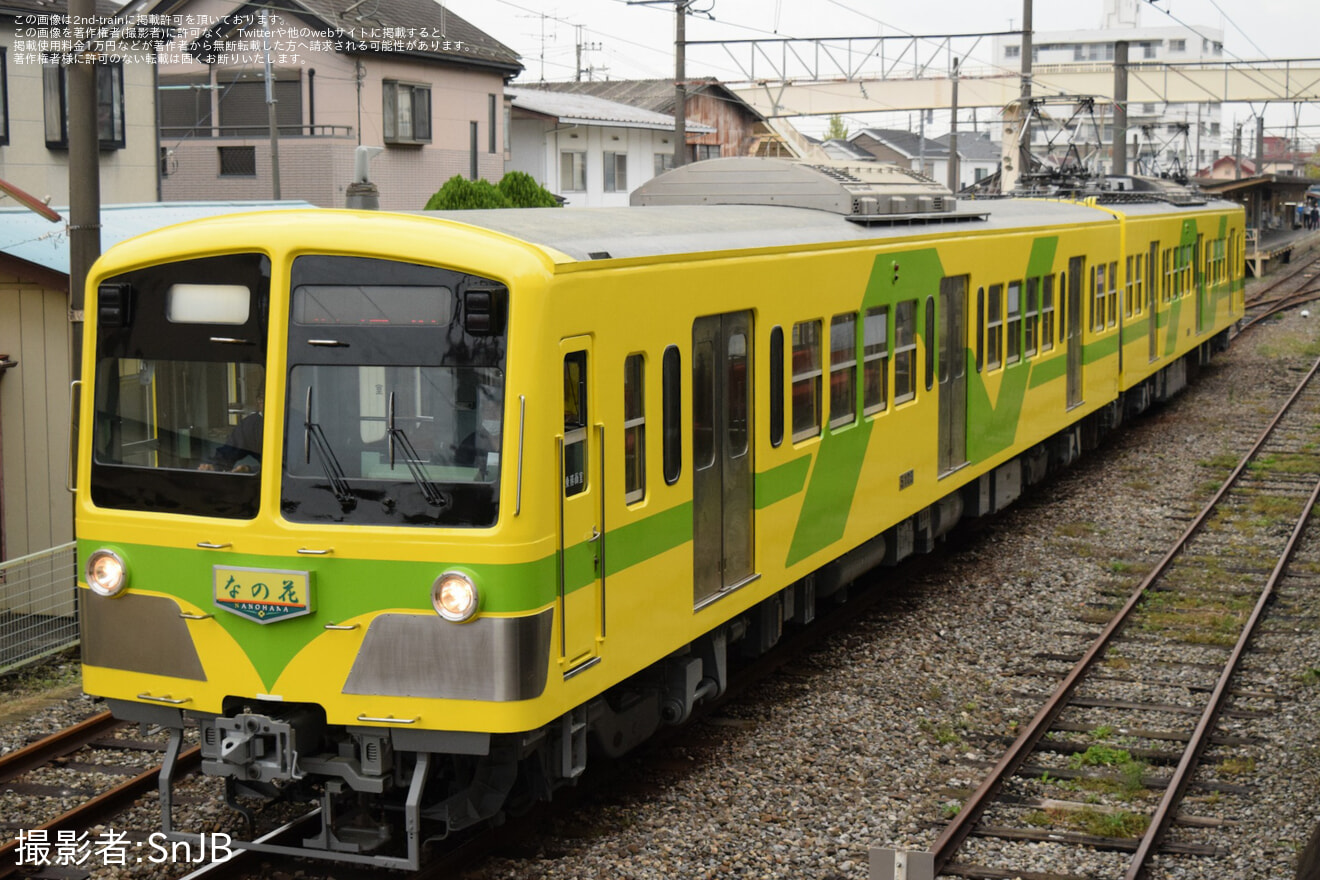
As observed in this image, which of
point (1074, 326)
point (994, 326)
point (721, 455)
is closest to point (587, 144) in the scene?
point (1074, 326)

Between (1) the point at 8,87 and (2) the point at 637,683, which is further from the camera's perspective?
(1) the point at 8,87

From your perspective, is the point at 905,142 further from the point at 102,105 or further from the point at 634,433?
the point at 634,433

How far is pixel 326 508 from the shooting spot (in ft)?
18.7

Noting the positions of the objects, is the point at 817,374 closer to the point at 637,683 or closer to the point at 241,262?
the point at 637,683

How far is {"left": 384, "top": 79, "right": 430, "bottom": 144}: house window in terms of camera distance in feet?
98.7

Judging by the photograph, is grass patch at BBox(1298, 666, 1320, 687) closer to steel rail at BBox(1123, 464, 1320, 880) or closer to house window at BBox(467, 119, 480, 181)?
steel rail at BBox(1123, 464, 1320, 880)

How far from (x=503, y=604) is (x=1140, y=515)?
956cm

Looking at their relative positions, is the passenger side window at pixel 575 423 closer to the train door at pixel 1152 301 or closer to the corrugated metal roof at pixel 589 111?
the train door at pixel 1152 301

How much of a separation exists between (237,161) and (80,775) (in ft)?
83.2

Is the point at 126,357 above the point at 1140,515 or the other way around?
above

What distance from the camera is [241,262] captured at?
580 cm

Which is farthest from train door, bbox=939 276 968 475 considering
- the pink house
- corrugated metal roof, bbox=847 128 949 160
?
corrugated metal roof, bbox=847 128 949 160

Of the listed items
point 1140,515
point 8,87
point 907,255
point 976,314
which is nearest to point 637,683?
point 907,255

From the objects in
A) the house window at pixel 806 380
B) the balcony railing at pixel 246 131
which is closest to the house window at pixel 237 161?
the balcony railing at pixel 246 131
